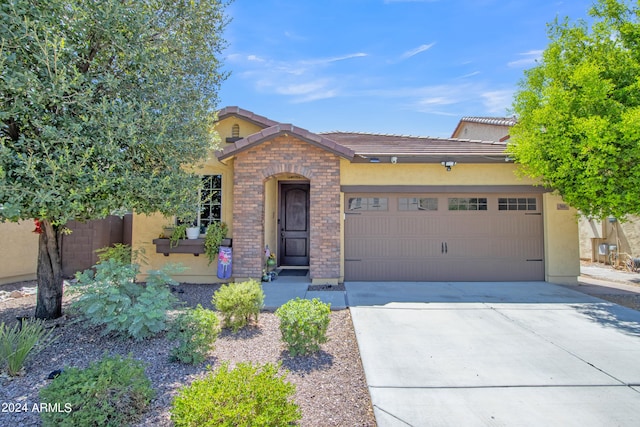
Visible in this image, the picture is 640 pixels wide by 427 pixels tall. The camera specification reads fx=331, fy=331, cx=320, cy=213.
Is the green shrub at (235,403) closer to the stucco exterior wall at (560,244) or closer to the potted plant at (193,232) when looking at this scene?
the potted plant at (193,232)

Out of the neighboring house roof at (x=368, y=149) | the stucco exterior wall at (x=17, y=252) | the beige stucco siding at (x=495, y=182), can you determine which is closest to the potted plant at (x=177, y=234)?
the neighboring house roof at (x=368, y=149)

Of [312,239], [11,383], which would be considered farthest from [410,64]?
[11,383]

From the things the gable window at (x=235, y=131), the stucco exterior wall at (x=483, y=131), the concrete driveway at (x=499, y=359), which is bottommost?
the concrete driveway at (x=499, y=359)

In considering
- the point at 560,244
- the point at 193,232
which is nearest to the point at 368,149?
the point at 193,232

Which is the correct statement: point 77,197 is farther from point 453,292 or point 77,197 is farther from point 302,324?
point 453,292

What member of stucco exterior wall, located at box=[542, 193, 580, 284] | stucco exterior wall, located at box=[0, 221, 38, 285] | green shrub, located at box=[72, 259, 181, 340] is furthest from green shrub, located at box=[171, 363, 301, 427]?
stucco exterior wall, located at box=[0, 221, 38, 285]

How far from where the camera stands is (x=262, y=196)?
8680 mm

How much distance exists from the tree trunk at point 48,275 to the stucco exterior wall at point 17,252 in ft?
16.0

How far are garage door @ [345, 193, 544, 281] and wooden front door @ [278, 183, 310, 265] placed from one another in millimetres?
2666

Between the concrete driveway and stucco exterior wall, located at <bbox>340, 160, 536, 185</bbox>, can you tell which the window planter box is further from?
the concrete driveway

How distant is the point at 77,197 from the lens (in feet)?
13.3

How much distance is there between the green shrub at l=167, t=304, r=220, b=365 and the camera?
3.94 metres

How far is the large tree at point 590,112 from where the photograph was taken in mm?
6355

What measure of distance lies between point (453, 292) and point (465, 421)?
16.9 feet
